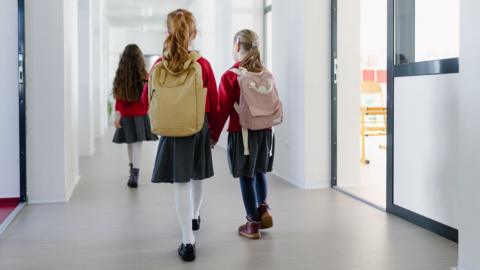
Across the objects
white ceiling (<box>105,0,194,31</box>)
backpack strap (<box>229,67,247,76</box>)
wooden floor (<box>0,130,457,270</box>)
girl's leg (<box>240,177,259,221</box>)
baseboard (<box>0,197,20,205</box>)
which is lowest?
wooden floor (<box>0,130,457,270</box>)

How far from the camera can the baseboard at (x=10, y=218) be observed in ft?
9.81

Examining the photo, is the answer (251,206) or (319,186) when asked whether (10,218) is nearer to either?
(251,206)

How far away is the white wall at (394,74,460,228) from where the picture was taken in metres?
2.71

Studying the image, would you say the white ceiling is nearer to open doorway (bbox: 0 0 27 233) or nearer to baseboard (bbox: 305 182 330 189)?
open doorway (bbox: 0 0 27 233)

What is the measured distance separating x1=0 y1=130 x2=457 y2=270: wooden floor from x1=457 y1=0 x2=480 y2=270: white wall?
0.24m

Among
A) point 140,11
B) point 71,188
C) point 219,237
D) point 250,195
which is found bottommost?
point 219,237

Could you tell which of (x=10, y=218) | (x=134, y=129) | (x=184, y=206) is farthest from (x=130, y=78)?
(x=184, y=206)

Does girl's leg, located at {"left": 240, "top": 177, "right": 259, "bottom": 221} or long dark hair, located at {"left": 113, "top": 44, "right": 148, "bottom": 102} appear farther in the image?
long dark hair, located at {"left": 113, "top": 44, "right": 148, "bottom": 102}

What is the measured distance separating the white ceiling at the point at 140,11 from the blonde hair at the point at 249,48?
8642 millimetres

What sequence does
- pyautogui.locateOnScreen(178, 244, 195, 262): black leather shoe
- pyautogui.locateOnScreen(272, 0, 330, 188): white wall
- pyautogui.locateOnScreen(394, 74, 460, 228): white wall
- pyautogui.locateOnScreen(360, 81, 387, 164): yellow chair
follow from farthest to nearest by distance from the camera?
pyautogui.locateOnScreen(360, 81, 387, 164): yellow chair → pyautogui.locateOnScreen(272, 0, 330, 188): white wall → pyautogui.locateOnScreen(394, 74, 460, 228): white wall → pyautogui.locateOnScreen(178, 244, 195, 262): black leather shoe

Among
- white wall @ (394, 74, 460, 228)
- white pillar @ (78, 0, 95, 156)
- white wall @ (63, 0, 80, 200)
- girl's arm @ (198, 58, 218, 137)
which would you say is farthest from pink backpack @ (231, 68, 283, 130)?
white pillar @ (78, 0, 95, 156)

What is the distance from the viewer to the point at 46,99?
3695 millimetres

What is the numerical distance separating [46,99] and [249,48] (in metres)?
1.80

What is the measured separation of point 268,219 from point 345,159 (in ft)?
5.60
